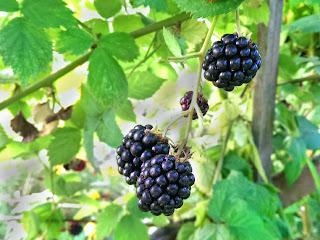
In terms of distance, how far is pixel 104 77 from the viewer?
54 cm

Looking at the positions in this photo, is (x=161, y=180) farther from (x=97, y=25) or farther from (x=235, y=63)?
(x=97, y=25)

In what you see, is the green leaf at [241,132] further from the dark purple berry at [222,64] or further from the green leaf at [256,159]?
the dark purple berry at [222,64]

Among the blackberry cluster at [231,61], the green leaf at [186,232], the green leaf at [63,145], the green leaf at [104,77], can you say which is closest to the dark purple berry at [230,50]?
the blackberry cluster at [231,61]

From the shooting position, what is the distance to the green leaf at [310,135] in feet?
3.74

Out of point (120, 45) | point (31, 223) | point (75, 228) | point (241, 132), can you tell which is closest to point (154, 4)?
point (120, 45)

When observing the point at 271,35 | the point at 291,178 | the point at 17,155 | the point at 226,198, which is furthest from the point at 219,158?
the point at 17,155

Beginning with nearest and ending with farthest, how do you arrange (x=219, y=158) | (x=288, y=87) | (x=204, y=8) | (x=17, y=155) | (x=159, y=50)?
(x=204, y=8) → (x=159, y=50) → (x=17, y=155) → (x=219, y=158) → (x=288, y=87)

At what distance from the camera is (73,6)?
74cm

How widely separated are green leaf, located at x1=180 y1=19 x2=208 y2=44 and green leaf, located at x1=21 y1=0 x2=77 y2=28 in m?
0.22

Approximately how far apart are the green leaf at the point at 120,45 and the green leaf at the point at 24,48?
4.0 inches

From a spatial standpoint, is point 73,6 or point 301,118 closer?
point 73,6

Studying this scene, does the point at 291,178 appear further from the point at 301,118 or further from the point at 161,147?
the point at 161,147

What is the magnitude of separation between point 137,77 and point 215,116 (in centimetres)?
27

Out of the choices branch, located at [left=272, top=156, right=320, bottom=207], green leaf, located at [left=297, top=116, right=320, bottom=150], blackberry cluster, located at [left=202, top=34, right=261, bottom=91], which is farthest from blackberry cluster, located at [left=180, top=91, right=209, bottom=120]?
branch, located at [left=272, top=156, right=320, bottom=207]
